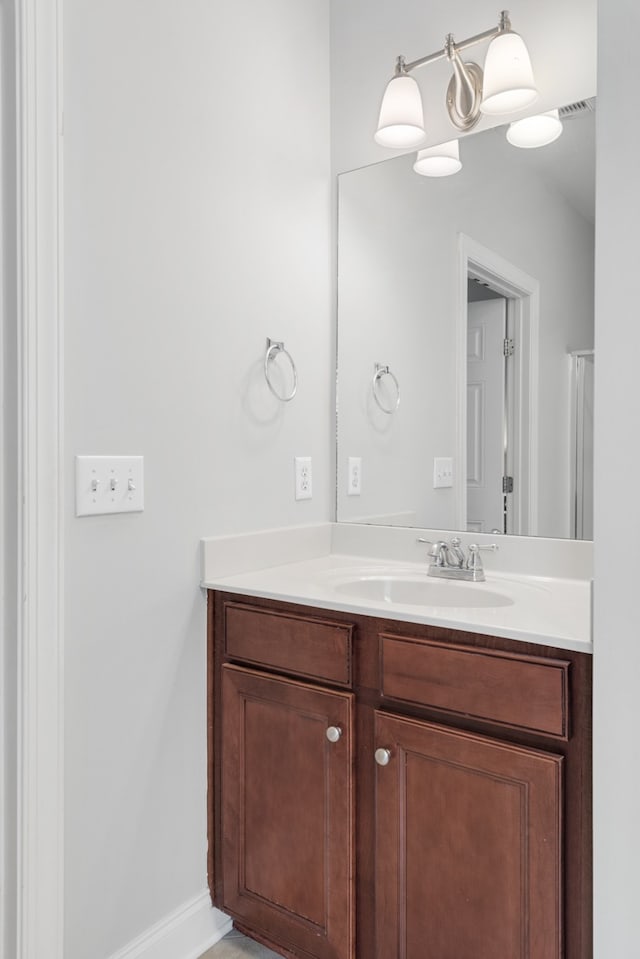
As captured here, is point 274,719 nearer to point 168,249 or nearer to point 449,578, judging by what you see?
point 449,578

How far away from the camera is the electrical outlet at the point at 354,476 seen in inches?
76.7

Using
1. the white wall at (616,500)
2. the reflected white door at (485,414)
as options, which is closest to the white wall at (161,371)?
the reflected white door at (485,414)

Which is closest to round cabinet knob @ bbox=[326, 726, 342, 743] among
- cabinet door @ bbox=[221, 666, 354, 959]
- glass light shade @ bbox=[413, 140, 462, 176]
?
cabinet door @ bbox=[221, 666, 354, 959]

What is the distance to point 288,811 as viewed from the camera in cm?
139

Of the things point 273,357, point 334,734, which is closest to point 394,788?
point 334,734

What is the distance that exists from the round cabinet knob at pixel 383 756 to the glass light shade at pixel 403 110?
1.54 metres

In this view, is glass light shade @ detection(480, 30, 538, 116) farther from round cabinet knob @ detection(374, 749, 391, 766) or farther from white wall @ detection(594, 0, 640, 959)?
round cabinet knob @ detection(374, 749, 391, 766)

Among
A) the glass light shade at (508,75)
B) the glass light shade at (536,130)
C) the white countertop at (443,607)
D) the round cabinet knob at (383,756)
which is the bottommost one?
the round cabinet knob at (383,756)

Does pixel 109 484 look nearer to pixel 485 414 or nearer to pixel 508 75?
pixel 485 414

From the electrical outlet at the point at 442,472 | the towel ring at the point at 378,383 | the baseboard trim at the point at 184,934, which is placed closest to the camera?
the baseboard trim at the point at 184,934

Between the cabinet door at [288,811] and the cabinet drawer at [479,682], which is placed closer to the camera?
the cabinet drawer at [479,682]

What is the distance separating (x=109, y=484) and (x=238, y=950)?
3.72ft

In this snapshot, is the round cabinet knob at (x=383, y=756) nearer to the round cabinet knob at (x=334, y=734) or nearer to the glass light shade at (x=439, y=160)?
the round cabinet knob at (x=334, y=734)

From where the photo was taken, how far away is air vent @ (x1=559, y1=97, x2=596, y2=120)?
4.96 ft
